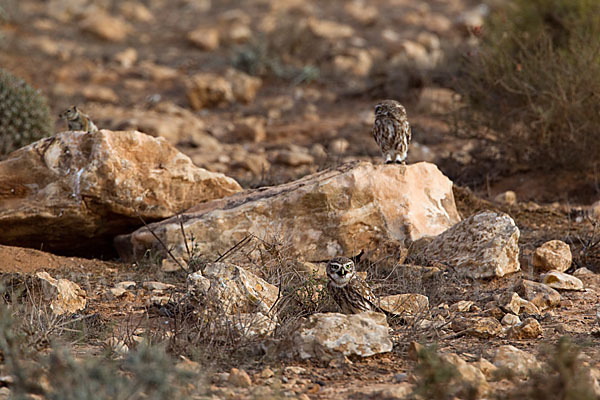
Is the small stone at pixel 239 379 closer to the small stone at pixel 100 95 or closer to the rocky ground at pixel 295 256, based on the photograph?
the rocky ground at pixel 295 256

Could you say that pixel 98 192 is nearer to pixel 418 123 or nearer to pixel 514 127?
pixel 514 127

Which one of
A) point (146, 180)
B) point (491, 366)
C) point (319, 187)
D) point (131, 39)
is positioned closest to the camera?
point (491, 366)

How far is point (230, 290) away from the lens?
5336mm

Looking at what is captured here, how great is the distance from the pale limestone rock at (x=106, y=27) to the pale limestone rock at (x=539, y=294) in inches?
608

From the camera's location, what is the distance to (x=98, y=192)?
23.9 ft

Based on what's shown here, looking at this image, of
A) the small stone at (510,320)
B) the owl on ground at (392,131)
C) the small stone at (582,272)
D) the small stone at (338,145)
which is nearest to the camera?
the small stone at (510,320)

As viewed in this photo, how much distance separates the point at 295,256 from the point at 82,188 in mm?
2096

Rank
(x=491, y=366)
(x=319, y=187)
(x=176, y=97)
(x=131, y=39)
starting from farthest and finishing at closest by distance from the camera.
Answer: (x=131, y=39) → (x=176, y=97) → (x=319, y=187) → (x=491, y=366)

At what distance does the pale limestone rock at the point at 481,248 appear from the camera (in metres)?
6.66

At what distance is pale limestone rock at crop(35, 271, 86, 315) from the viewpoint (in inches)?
225

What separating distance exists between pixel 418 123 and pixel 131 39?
9.00 metres

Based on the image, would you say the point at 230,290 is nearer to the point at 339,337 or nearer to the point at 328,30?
the point at 339,337

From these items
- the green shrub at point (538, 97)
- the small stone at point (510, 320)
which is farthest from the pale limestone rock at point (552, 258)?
the green shrub at point (538, 97)

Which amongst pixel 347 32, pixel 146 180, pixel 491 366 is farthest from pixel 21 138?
pixel 347 32
